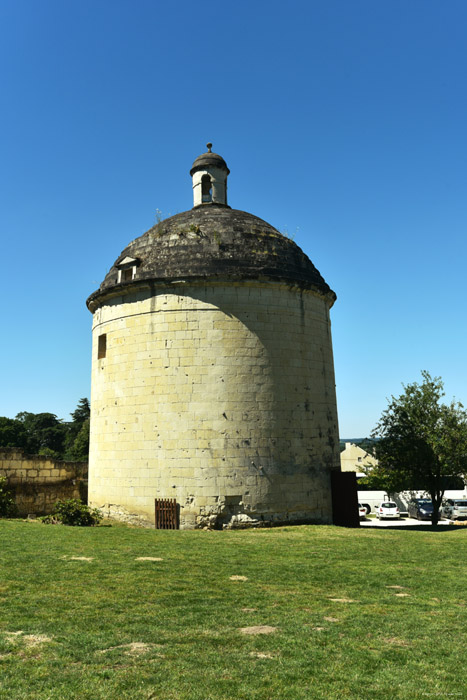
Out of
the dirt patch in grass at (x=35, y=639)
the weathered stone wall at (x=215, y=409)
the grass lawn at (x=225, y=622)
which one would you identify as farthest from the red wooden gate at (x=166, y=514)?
the dirt patch in grass at (x=35, y=639)

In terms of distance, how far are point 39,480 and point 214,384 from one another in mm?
9233

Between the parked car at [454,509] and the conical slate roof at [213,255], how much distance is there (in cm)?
2123

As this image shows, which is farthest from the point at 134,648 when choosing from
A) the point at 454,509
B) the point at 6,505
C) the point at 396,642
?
the point at 454,509

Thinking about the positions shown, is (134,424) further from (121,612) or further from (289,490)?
(121,612)

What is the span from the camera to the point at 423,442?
22.4 metres

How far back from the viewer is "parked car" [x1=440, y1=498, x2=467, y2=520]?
106ft

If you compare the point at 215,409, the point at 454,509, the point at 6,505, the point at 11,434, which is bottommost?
the point at 454,509

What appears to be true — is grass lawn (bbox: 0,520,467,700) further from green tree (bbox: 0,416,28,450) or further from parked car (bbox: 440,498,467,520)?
green tree (bbox: 0,416,28,450)

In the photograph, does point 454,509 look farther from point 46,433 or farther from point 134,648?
point 46,433

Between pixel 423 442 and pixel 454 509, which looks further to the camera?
pixel 454 509

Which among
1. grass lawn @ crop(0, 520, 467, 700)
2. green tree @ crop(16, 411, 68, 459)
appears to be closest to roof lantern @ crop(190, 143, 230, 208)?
grass lawn @ crop(0, 520, 467, 700)

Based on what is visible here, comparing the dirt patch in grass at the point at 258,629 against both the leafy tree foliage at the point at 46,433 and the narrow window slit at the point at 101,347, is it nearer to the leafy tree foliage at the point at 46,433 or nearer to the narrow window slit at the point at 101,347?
the narrow window slit at the point at 101,347

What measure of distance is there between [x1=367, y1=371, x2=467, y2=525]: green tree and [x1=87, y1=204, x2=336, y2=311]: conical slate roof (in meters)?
8.12

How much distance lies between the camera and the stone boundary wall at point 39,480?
19375 millimetres
